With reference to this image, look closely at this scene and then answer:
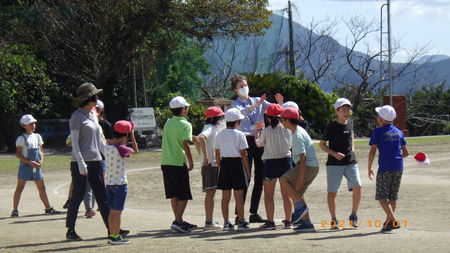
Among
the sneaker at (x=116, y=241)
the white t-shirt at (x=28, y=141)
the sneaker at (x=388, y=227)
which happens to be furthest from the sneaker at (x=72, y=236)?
the sneaker at (x=388, y=227)

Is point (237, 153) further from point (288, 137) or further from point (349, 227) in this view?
point (349, 227)

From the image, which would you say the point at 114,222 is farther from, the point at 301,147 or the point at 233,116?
the point at 301,147

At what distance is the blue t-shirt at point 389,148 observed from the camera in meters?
9.59

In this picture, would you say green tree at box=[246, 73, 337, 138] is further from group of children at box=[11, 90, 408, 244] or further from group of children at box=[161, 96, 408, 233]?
group of children at box=[161, 96, 408, 233]

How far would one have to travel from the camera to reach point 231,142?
32.8 ft

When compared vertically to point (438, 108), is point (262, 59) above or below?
above

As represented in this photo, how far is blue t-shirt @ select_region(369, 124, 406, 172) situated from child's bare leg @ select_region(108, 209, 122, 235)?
3247 millimetres

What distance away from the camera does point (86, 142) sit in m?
9.45

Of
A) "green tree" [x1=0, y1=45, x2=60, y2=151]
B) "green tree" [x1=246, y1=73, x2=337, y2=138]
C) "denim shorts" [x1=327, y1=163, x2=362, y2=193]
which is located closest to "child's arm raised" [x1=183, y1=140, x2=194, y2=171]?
"denim shorts" [x1=327, y1=163, x2=362, y2=193]

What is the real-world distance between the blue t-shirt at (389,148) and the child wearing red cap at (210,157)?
212 centimetres

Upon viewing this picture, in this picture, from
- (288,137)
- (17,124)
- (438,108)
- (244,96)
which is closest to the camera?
(288,137)

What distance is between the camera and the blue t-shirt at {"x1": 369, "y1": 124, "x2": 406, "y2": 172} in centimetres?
959

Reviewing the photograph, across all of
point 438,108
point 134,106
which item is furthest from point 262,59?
point 134,106

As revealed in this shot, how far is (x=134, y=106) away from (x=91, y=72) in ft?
9.54
